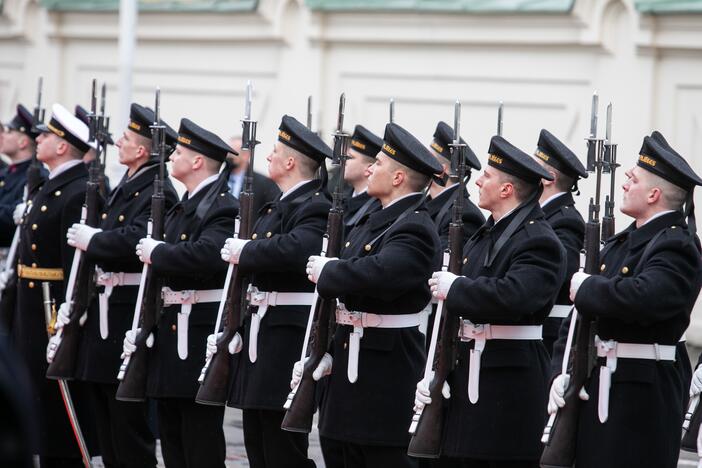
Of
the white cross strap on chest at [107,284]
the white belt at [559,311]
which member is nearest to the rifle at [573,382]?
the white belt at [559,311]

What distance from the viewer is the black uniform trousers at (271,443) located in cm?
695

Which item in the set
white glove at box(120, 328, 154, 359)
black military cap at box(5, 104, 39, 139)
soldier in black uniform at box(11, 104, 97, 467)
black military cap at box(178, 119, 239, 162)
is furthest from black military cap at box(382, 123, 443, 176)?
black military cap at box(5, 104, 39, 139)

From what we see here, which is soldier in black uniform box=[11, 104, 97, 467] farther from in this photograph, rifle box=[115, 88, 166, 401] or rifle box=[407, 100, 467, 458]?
rifle box=[407, 100, 467, 458]

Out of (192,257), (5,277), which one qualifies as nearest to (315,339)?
(192,257)

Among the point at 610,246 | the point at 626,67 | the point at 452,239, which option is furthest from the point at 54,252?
the point at 626,67

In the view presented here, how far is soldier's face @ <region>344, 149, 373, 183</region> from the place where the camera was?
8.06 metres

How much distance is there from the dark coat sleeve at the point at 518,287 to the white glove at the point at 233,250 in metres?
1.37

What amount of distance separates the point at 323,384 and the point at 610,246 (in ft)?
4.95

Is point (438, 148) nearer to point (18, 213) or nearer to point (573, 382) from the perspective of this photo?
point (18, 213)

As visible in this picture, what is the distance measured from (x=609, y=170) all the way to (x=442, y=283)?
2.79 feet

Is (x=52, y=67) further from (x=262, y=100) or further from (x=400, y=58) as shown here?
(x=400, y=58)

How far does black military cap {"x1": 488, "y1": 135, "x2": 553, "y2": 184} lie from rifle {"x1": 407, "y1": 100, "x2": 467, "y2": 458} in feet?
0.67

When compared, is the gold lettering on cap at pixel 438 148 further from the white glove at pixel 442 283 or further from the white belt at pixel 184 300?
the white glove at pixel 442 283

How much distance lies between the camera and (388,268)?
618 cm
